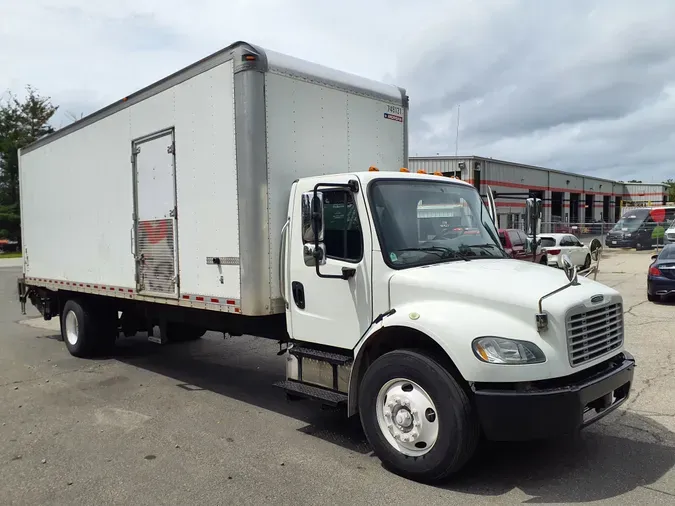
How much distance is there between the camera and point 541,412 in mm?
3756

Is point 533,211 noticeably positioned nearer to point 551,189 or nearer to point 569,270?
point 569,270

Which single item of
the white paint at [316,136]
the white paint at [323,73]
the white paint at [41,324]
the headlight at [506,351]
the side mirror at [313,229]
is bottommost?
the white paint at [41,324]

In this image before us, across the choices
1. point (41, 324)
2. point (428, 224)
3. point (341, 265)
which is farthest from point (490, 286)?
point (41, 324)

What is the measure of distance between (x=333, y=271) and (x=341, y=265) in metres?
0.11

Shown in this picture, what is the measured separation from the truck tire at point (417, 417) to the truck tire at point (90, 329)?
18.6ft

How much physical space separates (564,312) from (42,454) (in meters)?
4.42

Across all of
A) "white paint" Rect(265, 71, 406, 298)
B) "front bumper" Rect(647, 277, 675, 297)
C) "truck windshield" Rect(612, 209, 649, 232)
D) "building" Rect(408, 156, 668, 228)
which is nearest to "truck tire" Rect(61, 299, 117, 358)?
"white paint" Rect(265, 71, 406, 298)

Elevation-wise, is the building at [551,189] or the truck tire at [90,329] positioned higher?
the building at [551,189]

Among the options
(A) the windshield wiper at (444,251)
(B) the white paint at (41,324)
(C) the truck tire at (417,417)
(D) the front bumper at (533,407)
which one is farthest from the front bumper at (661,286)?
(B) the white paint at (41,324)

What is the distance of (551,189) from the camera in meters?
47.3

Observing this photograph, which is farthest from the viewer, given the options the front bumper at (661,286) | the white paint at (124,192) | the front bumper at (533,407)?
the front bumper at (661,286)

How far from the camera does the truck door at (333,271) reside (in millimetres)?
4695

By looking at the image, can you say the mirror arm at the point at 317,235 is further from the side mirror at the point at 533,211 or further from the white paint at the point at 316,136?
the side mirror at the point at 533,211

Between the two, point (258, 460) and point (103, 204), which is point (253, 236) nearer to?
point (258, 460)
